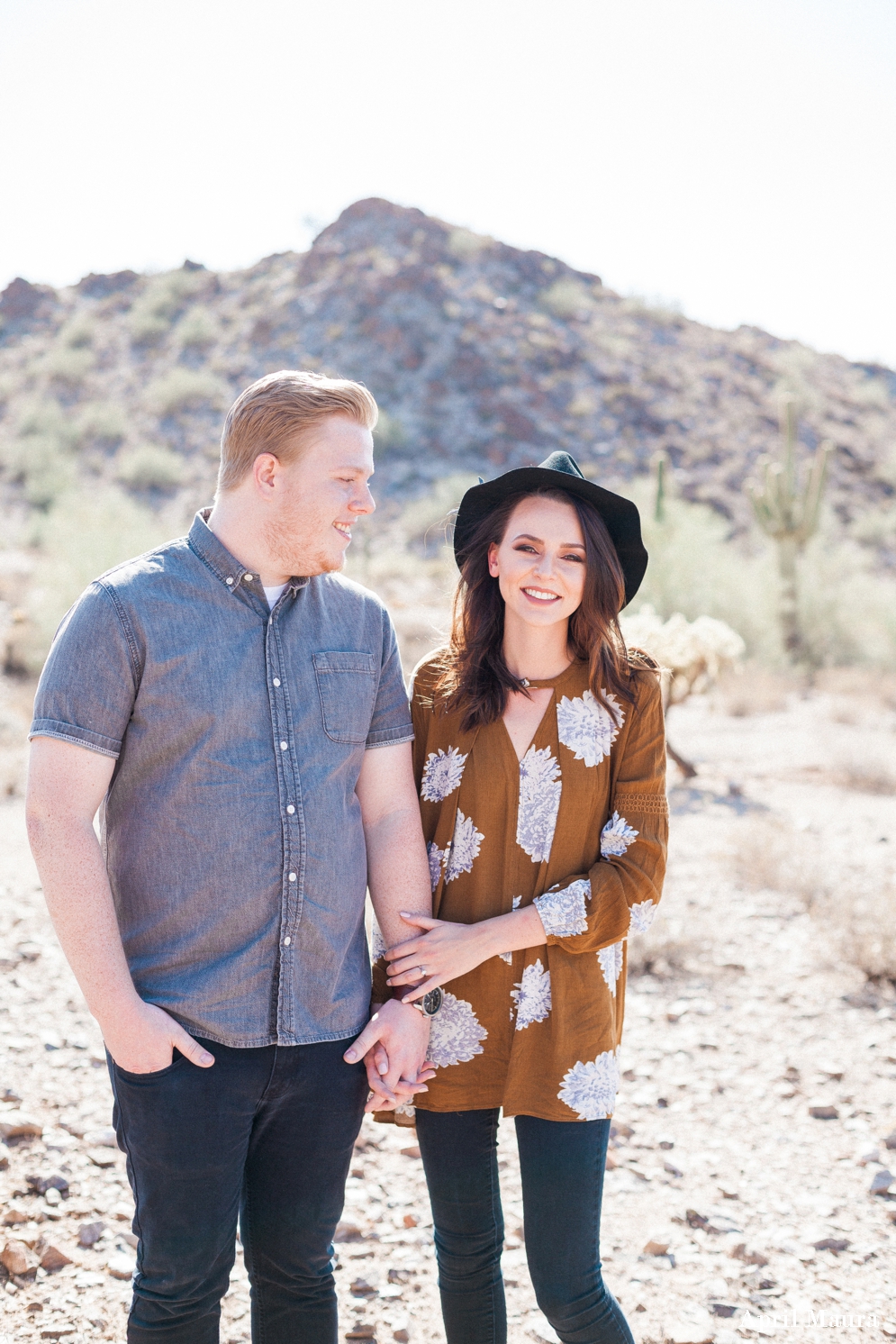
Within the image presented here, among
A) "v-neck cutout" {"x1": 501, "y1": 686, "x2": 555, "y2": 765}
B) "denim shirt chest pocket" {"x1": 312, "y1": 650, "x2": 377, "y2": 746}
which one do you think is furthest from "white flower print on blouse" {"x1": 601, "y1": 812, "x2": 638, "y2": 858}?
"denim shirt chest pocket" {"x1": 312, "y1": 650, "x2": 377, "y2": 746}

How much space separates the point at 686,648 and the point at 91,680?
7.15 m

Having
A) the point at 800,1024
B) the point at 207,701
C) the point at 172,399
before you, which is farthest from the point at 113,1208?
the point at 172,399

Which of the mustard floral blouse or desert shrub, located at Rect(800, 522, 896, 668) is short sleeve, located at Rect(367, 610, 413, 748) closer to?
the mustard floral blouse

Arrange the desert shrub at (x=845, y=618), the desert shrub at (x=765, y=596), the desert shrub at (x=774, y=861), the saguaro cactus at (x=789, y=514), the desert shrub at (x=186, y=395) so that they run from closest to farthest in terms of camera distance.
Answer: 1. the desert shrub at (x=774, y=861)
2. the desert shrub at (x=765, y=596)
3. the saguaro cactus at (x=789, y=514)
4. the desert shrub at (x=845, y=618)
5. the desert shrub at (x=186, y=395)

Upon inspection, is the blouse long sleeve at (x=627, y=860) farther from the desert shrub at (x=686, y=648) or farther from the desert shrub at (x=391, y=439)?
the desert shrub at (x=391, y=439)

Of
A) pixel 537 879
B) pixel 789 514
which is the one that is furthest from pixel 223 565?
pixel 789 514

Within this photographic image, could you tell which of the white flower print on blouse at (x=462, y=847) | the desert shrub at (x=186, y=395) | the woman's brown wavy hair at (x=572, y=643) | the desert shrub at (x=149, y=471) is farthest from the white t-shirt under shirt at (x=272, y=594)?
the desert shrub at (x=186, y=395)

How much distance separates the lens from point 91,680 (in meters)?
1.64

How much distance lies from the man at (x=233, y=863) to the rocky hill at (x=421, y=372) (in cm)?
2381

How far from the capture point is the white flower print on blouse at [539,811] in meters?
2.05

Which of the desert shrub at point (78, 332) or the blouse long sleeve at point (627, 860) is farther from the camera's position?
the desert shrub at point (78, 332)

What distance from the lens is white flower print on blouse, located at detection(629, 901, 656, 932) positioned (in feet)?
6.56

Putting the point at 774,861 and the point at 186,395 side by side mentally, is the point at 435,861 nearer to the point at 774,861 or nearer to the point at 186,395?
the point at 774,861

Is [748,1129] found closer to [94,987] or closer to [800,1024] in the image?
[800,1024]
